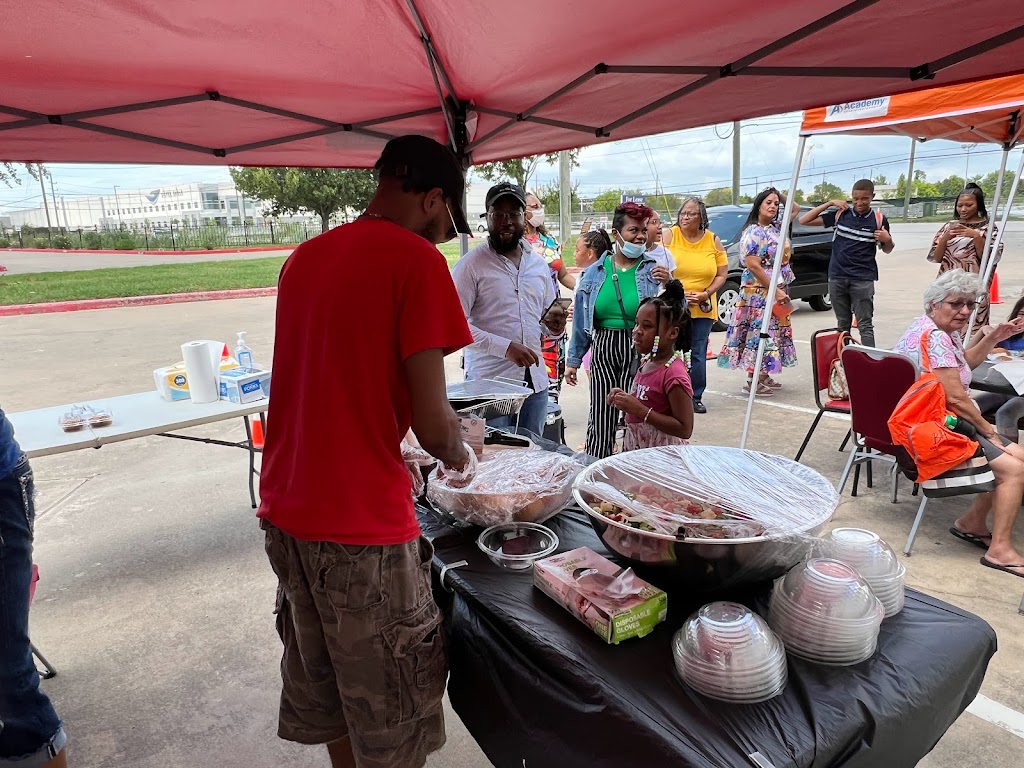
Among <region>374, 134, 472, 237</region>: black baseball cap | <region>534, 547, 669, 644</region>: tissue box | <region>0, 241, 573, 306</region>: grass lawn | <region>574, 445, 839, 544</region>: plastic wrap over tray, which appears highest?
<region>374, 134, 472, 237</region>: black baseball cap

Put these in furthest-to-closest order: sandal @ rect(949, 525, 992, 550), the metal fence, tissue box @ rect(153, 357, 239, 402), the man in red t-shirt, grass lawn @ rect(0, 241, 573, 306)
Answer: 1. the metal fence
2. grass lawn @ rect(0, 241, 573, 306)
3. tissue box @ rect(153, 357, 239, 402)
4. sandal @ rect(949, 525, 992, 550)
5. the man in red t-shirt

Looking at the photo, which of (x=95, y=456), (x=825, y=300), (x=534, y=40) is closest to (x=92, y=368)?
(x=95, y=456)

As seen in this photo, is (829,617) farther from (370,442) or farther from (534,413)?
(534,413)

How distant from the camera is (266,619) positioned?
2.73 meters

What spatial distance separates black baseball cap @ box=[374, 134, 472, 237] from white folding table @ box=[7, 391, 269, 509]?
84.9 inches

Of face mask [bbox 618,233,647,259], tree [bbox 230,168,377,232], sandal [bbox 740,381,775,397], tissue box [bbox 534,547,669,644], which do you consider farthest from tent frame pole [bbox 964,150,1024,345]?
tree [bbox 230,168,377,232]

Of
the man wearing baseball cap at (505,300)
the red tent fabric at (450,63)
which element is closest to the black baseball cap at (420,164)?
the red tent fabric at (450,63)

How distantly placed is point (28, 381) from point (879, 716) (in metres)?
8.19

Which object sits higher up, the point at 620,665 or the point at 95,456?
the point at 620,665

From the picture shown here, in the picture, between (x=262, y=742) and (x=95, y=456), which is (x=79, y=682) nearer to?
(x=262, y=742)

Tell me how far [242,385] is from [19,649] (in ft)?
5.59

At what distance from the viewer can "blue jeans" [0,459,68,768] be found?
1.70 metres

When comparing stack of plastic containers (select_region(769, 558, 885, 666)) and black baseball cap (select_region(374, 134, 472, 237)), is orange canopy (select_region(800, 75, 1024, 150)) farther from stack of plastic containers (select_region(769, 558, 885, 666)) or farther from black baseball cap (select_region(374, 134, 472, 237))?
stack of plastic containers (select_region(769, 558, 885, 666))

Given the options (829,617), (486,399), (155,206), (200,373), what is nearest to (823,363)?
(486,399)
